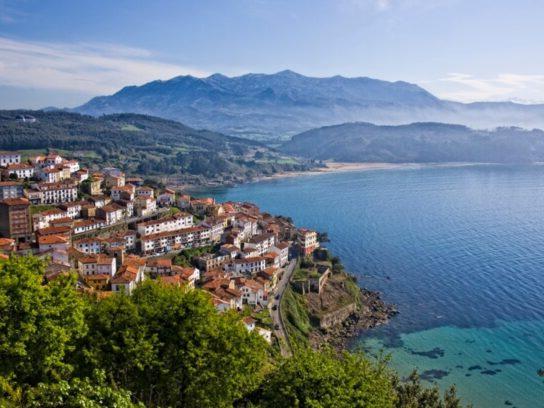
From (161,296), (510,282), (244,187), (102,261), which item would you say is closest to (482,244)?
(510,282)

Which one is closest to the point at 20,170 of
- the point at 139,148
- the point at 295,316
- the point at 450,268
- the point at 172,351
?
the point at 295,316

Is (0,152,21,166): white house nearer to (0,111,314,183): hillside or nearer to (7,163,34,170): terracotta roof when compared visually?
(7,163,34,170): terracotta roof

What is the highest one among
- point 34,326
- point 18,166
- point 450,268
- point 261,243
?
point 34,326

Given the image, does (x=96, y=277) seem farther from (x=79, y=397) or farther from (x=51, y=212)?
(x=79, y=397)

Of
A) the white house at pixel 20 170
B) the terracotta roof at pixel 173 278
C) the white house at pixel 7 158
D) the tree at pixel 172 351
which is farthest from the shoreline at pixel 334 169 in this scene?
the tree at pixel 172 351

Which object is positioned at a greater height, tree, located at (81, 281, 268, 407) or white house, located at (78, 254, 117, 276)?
tree, located at (81, 281, 268, 407)

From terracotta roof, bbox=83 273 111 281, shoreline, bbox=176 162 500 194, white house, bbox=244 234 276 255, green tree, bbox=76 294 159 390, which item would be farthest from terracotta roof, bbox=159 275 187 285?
shoreline, bbox=176 162 500 194
